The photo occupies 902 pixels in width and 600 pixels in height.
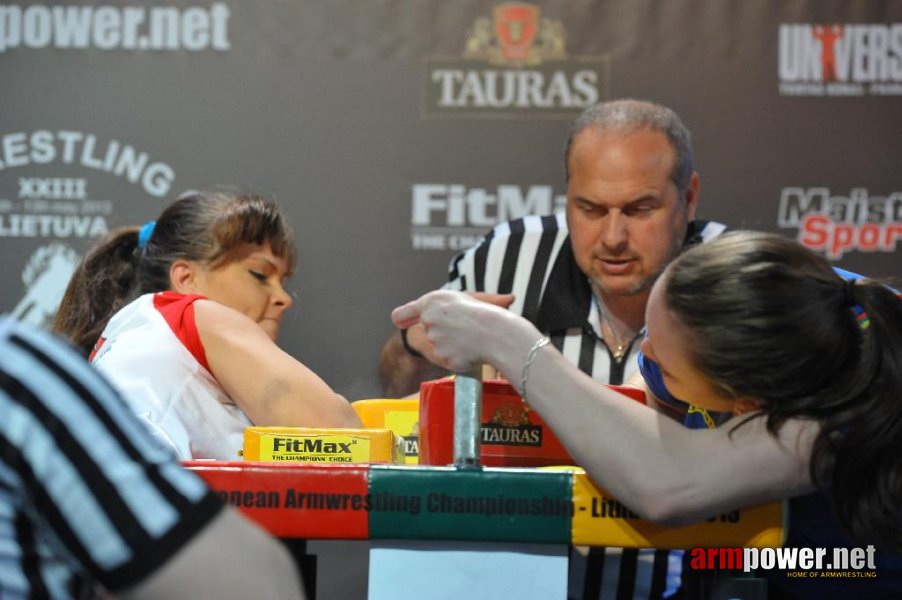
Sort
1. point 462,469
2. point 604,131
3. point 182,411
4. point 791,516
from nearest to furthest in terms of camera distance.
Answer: point 462,469, point 791,516, point 182,411, point 604,131

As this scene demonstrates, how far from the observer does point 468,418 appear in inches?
53.6

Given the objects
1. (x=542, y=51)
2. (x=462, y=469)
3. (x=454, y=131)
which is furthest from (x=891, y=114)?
(x=462, y=469)

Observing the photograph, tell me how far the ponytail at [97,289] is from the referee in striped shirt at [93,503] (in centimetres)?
183

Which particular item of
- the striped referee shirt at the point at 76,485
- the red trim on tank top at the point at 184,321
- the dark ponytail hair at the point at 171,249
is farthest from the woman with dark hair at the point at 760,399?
the dark ponytail hair at the point at 171,249

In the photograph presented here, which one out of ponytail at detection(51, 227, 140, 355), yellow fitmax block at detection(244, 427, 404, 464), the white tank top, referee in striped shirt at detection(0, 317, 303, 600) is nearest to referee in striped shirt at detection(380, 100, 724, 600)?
the white tank top

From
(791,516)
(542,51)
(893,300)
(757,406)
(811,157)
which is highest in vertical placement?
(542,51)

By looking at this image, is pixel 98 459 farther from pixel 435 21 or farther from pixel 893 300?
pixel 435 21

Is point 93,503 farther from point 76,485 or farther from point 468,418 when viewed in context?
point 468,418

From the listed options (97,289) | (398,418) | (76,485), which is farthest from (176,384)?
(76,485)

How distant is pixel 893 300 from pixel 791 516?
0.31 m

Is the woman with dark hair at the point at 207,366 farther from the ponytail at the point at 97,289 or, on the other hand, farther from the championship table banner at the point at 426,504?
the championship table banner at the point at 426,504

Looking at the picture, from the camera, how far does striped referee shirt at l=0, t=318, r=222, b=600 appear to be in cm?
71

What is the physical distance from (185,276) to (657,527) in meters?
1.47

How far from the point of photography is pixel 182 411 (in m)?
1.98
